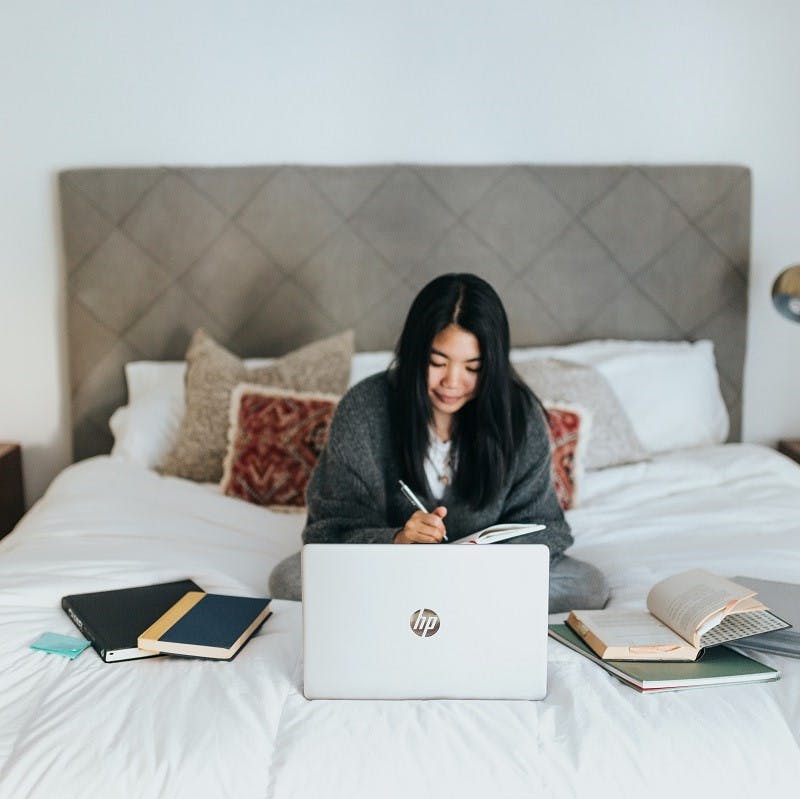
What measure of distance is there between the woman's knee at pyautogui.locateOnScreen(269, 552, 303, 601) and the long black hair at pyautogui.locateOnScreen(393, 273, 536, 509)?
0.94ft

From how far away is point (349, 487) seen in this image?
188 cm

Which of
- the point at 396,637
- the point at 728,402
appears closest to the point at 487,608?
the point at 396,637

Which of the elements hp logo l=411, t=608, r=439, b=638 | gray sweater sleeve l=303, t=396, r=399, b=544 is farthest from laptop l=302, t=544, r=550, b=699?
gray sweater sleeve l=303, t=396, r=399, b=544

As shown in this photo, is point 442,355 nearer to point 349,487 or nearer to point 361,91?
point 349,487

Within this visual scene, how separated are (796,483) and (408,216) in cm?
134

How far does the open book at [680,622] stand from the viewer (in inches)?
56.3

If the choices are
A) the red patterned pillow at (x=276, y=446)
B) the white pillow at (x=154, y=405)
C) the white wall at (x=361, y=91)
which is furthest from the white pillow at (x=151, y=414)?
the white wall at (x=361, y=91)

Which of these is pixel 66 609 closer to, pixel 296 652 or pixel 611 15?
pixel 296 652

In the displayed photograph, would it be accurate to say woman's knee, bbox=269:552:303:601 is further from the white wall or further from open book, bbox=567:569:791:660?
the white wall

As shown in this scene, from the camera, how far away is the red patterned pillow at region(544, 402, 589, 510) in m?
2.38

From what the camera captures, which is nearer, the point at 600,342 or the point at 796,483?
the point at 796,483

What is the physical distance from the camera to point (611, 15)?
293cm

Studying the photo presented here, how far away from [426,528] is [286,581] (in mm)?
388

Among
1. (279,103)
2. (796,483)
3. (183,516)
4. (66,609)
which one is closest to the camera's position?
(66,609)
